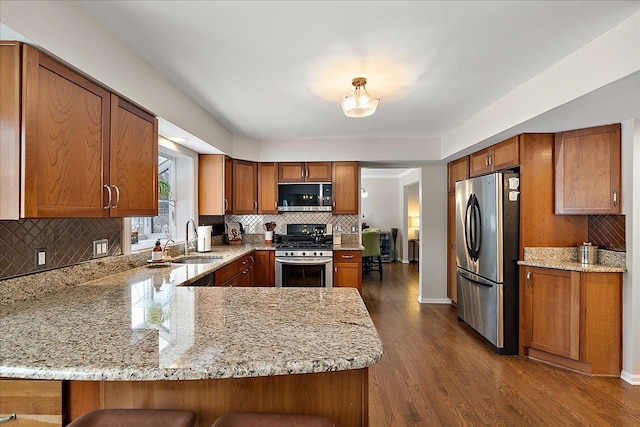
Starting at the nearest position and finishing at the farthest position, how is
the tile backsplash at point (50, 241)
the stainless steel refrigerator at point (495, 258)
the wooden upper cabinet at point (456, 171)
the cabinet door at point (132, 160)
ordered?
the tile backsplash at point (50, 241)
the cabinet door at point (132, 160)
the stainless steel refrigerator at point (495, 258)
the wooden upper cabinet at point (456, 171)

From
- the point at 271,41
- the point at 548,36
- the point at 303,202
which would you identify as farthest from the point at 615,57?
the point at 303,202

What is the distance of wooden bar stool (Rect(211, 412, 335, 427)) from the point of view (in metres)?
0.99

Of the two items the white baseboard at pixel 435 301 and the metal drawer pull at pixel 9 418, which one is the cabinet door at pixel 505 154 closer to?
the white baseboard at pixel 435 301

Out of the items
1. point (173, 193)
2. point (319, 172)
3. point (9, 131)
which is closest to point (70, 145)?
point (9, 131)

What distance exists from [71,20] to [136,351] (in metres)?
1.59

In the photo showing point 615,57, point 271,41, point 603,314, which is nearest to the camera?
point 615,57

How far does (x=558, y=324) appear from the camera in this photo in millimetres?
2721

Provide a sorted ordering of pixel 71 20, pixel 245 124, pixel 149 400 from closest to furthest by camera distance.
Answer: pixel 149 400, pixel 71 20, pixel 245 124

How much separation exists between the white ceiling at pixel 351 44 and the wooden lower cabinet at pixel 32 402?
169cm

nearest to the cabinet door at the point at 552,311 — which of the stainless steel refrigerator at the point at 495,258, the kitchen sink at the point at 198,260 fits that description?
the stainless steel refrigerator at the point at 495,258

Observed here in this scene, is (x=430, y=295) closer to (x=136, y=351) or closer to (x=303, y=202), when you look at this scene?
(x=303, y=202)

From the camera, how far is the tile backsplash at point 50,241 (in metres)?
1.51

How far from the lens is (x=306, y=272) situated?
3906 mm

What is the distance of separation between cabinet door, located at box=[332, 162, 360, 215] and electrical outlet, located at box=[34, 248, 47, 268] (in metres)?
3.20
